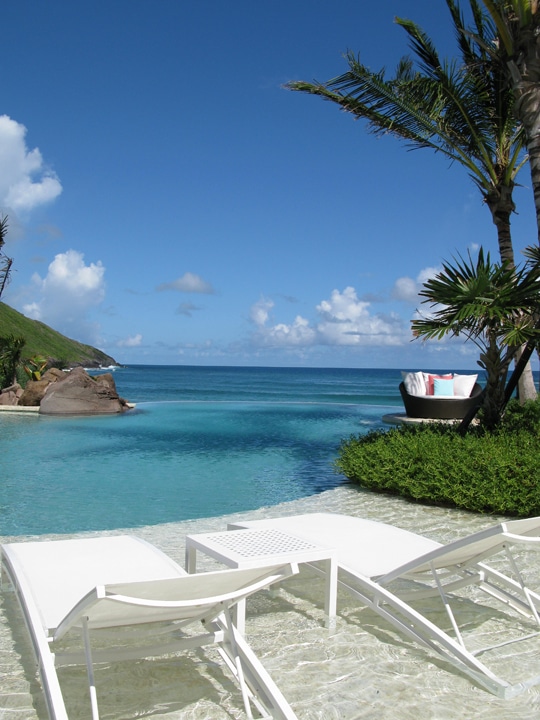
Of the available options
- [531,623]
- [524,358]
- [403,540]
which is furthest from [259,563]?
[524,358]

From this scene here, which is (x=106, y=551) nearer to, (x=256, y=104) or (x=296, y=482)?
(x=296, y=482)

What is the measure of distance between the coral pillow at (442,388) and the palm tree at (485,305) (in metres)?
10.1

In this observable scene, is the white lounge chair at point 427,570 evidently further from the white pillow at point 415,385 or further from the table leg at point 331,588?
the white pillow at point 415,385

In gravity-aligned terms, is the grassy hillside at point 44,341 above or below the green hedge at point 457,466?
above

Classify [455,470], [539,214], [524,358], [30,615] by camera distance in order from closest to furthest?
[30,615]
[455,470]
[539,214]
[524,358]

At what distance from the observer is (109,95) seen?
16062 millimetres

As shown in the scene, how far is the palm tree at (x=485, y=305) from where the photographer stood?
24.4ft

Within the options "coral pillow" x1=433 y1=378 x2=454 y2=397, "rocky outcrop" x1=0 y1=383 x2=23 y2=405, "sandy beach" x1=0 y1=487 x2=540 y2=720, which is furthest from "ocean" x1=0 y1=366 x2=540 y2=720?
"rocky outcrop" x1=0 y1=383 x2=23 y2=405

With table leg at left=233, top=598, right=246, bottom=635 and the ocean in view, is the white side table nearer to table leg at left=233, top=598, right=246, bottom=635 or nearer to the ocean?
table leg at left=233, top=598, right=246, bottom=635

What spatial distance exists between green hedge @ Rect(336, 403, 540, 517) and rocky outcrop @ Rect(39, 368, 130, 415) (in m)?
13.2

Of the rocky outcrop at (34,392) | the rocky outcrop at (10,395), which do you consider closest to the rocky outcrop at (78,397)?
the rocky outcrop at (34,392)

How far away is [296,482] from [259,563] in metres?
6.75

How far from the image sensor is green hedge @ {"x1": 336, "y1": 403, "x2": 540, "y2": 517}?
6637 millimetres

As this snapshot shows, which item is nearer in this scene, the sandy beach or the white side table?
the sandy beach
